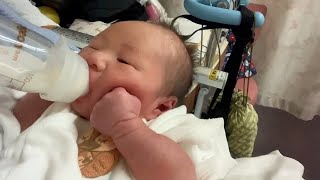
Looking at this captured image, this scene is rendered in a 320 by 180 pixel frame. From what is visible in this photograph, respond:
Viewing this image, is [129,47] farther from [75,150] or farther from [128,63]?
[75,150]

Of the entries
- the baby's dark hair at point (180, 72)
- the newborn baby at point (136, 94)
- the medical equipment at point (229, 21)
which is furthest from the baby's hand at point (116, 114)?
the medical equipment at point (229, 21)

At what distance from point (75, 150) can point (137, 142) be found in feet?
0.36

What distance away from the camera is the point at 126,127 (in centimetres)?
81

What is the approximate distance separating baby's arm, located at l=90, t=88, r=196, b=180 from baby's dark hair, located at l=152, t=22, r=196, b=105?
0.13 meters

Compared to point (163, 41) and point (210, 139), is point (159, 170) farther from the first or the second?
point (163, 41)

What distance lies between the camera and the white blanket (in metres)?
0.78

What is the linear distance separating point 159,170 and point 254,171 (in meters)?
0.22

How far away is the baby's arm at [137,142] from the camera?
78 cm

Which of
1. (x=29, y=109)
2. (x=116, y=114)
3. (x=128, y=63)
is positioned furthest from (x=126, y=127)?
(x=29, y=109)

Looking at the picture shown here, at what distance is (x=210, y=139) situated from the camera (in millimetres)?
882

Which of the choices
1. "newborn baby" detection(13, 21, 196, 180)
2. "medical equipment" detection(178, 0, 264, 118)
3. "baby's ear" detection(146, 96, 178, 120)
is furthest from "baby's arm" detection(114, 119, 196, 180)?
"medical equipment" detection(178, 0, 264, 118)

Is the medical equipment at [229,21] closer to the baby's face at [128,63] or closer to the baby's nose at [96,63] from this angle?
the baby's face at [128,63]

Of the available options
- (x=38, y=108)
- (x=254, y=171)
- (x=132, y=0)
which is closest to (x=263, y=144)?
(x=132, y=0)

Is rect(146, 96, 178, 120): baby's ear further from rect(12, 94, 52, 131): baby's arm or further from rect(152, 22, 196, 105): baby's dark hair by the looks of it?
rect(12, 94, 52, 131): baby's arm
